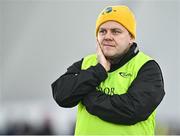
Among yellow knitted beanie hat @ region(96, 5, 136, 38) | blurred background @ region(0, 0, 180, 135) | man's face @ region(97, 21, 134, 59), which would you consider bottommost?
blurred background @ region(0, 0, 180, 135)

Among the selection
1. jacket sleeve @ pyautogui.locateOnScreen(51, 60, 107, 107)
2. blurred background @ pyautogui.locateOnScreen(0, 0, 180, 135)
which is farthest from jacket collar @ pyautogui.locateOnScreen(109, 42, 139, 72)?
blurred background @ pyautogui.locateOnScreen(0, 0, 180, 135)

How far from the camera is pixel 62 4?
49.5 ft

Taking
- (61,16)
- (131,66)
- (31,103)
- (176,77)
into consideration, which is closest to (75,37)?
(61,16)

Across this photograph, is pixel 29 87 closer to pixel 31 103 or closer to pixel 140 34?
pixel 31 103

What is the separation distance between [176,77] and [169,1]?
2042mm

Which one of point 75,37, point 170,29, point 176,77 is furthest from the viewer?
point 75,37

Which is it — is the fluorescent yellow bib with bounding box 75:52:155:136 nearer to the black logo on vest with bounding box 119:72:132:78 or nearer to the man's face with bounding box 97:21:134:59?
the black logo on vest with bounding box 119:72:132:78

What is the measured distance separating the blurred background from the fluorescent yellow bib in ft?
24.8

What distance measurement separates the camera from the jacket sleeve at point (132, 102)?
3.41 meters

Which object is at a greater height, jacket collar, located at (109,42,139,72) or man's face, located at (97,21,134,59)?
man's face, located at (97,21,134,59)

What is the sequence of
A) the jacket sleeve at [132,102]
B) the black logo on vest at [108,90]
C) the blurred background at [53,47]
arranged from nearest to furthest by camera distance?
the jacket sleeve at [132,102], the black logo on vest at [108,90], the blurred background at [53,47]

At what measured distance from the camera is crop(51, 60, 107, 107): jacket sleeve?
3.51m

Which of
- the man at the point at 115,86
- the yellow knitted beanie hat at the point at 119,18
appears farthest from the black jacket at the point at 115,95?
the yellow knitted beanie hat at the point at 119,18

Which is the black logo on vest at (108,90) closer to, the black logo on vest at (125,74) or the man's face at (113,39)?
the black logo on vest at (125,74)
